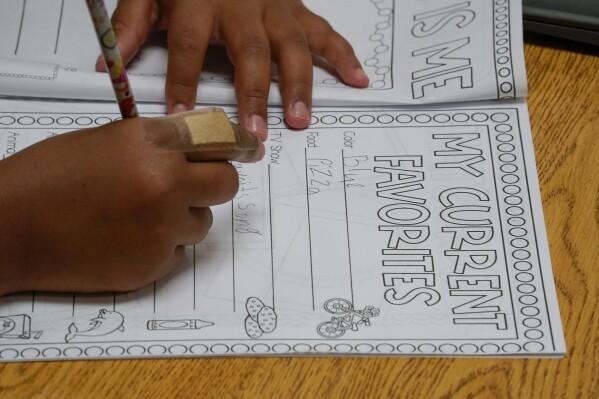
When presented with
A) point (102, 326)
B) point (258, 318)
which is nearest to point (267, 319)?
point (258, 318)

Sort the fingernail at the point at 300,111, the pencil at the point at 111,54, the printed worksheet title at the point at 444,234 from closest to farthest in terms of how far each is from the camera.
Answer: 1. the pencil at the point at 111,54
2. the printed worksheet title at the point at 444,234
3. the fingernail at the point at 300,111

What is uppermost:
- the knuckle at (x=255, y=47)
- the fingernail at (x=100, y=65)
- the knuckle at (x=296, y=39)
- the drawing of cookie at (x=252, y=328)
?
the knuckle at (x=296, y=39)

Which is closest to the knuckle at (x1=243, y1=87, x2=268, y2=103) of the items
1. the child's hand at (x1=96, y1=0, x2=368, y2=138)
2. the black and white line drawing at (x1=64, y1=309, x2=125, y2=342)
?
the child's hand at (x1=96, y1=0, x2=368, y2=138)

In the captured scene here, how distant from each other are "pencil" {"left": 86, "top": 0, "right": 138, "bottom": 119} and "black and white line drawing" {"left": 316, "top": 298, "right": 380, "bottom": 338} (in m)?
0.18

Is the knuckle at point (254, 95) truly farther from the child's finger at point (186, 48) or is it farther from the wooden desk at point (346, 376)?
the wooden desk at point (346, 376)

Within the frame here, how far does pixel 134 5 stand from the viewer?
74 centimetres

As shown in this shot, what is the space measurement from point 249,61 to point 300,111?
60mm

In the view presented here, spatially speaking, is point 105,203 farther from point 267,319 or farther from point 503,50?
point 503,50

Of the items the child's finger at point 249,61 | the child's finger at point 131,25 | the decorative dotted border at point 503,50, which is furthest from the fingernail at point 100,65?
the decorative dotted border at point 503,50

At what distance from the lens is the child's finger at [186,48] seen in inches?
27.6

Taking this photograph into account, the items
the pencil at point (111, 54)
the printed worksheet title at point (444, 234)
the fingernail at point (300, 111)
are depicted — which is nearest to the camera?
the pencil at point (111, 54)

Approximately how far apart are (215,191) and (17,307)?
158 mm

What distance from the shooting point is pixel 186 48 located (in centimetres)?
71

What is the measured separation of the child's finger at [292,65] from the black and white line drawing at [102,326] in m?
0.21
